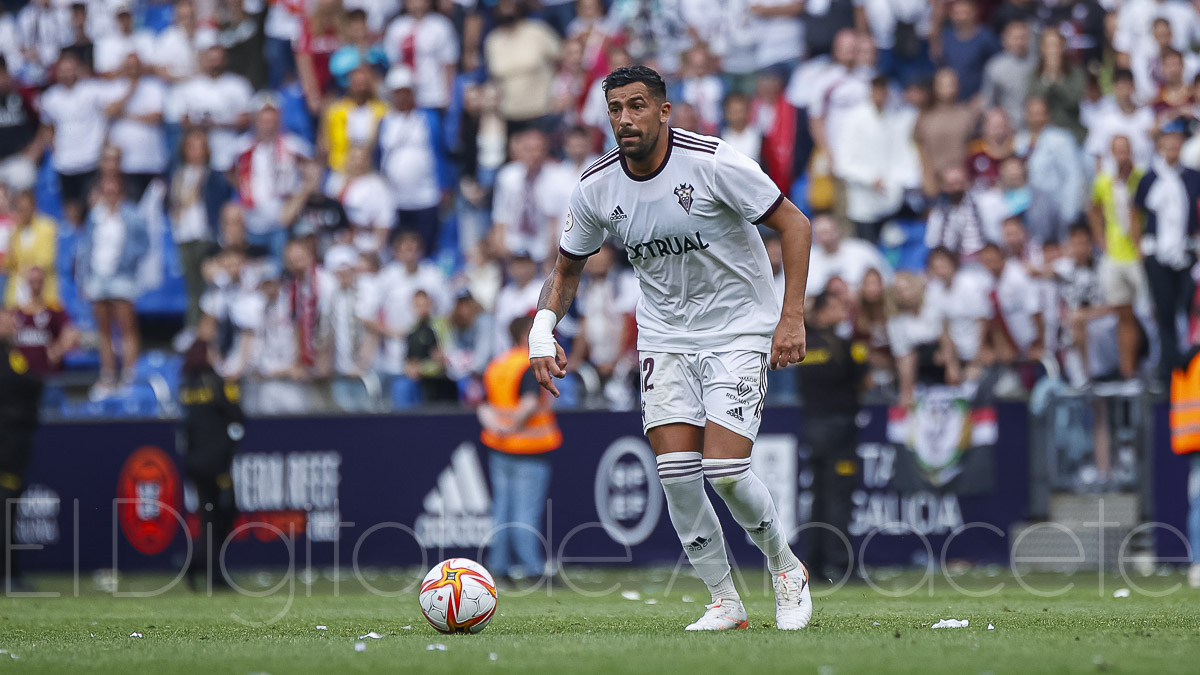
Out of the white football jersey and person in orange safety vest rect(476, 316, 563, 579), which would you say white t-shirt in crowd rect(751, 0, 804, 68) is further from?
the white football jersey

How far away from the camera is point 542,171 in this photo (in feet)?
59.7

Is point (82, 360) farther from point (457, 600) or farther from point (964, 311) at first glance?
point (457, 600)

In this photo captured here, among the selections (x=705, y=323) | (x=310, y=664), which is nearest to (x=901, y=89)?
(x=705, y=323)

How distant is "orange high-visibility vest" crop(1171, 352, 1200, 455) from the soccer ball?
20.5ft

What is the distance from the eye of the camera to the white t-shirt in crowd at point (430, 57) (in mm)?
19859

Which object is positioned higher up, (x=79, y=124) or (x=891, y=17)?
(x=891, y=17)

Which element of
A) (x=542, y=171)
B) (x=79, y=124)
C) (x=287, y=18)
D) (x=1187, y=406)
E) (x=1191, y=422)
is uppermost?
(x=287, y=18)

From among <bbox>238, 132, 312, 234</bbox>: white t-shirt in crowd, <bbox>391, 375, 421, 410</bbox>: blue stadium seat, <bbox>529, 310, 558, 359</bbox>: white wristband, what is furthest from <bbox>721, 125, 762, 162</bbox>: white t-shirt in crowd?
<bbox>529, 310, 558, 359</bbox>: white wristband

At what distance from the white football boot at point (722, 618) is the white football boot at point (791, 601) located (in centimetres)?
21

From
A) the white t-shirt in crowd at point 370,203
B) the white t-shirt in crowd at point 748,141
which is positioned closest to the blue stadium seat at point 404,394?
the white t-shirt in crowd at point 370,203

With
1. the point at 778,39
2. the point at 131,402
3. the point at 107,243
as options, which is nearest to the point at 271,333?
the point at 131,402

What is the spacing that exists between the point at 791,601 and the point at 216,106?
14.6 metres

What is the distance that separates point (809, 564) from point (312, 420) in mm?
5809

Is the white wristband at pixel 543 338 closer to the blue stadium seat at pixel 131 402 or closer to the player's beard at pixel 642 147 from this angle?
the player's beard at pixel 642 147
